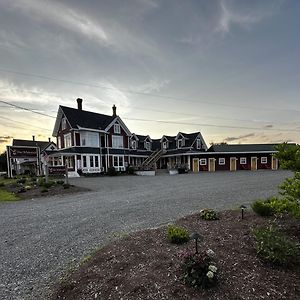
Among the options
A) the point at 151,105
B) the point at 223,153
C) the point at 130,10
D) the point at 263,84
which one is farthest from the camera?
the point at 223,153

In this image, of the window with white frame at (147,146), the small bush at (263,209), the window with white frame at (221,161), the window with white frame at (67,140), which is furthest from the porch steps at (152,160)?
the small bush at (263,209)

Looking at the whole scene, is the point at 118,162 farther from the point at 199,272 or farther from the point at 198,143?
the point at 199,272

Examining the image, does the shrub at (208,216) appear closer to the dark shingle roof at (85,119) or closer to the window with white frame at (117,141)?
the dark shingle roof at (85,119)

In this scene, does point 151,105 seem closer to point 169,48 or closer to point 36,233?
point 169,48

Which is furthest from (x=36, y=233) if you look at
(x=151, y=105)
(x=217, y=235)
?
(x=151, y=105)

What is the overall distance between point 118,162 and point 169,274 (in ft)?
103

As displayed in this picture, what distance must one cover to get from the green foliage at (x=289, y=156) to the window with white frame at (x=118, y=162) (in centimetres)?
3016

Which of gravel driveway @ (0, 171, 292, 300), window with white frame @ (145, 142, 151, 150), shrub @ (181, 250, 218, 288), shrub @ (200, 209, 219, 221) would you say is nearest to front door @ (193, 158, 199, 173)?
window with white frame @ (145, 142, 151, 150)

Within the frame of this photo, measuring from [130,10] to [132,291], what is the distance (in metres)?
11.2

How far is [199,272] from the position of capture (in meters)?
2.94

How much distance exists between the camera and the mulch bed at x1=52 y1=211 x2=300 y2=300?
2770mm

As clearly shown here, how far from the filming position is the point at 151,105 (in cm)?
2598

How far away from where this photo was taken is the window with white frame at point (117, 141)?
111 ft

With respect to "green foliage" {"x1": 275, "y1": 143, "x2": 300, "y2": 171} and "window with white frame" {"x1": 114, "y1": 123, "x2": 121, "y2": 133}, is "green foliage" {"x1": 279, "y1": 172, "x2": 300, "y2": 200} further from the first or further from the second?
"window with white frame" {"x1": 114, "y1": 123, "x2": 121, "y2": 133}
